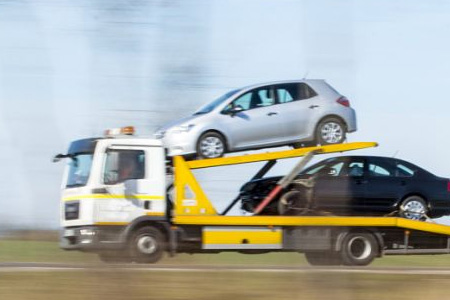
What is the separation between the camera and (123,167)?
1487 cm

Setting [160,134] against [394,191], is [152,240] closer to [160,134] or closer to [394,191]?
[394,191]

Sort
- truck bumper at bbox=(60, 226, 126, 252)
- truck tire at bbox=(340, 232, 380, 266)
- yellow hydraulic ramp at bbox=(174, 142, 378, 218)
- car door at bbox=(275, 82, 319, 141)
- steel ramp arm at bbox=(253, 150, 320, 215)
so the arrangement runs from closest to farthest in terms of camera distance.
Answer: truck bumper at bbox=(60, 226, 126, 252) < car door at bbox=(275, 82, 319, 141) < steel ramp arm at bbox=(253, 150, 320, 215) < yellow hydraulic ramp at bbox=(174, 142, 378, 218) < truck tire at bbox=(340, 232, 380, 266)

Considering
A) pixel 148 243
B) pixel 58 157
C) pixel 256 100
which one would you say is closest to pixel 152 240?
pixel 148 243

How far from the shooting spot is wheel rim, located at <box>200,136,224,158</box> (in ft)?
47.4

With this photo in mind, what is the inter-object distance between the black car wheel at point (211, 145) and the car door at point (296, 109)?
165 cm

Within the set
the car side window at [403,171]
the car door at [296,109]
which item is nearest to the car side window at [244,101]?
the car door at [296,109]

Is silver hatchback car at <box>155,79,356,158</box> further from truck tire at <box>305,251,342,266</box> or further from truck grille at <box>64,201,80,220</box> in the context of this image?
truck tire at <box>305,251,342,266</box>

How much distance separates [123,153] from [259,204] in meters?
2.48

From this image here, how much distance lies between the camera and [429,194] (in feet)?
50.2

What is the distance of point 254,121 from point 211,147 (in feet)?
2.78

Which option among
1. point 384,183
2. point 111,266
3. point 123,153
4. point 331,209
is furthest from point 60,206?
point 384,183

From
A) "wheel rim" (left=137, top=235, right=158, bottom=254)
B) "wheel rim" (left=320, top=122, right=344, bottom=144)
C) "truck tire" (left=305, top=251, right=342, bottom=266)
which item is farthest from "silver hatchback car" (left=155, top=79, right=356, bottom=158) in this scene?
"truck tire" (left=305, top=251, right=342, bottom=266)

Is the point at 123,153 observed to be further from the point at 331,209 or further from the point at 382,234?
the point at 331,209

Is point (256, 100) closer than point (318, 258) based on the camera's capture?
No
